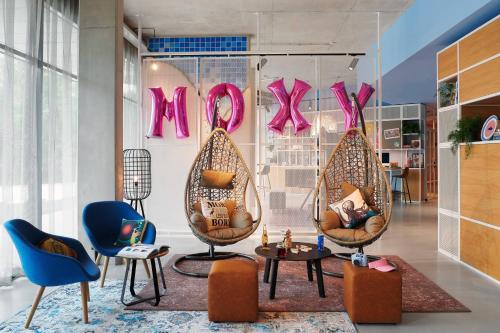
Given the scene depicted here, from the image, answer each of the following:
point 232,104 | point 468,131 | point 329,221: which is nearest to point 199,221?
point 329,221

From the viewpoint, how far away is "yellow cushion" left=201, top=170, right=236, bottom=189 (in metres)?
5.05

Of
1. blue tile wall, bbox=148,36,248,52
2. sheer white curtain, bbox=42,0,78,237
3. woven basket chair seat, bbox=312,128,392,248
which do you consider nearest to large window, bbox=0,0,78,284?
sheer white curtain, bbox=42,0,78,237

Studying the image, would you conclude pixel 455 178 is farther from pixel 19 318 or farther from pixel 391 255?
pixel 19 318

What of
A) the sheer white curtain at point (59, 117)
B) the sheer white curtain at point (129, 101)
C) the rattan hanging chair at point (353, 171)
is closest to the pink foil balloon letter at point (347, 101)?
the rattan hanging chair at point (353, 171)

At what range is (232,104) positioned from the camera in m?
6.27

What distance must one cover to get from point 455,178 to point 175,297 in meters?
3.74

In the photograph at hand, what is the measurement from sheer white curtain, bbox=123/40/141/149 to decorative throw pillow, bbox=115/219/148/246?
A: 3.36m

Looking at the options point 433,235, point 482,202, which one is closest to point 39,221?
point 482,202

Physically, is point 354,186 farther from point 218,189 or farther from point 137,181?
point 137,181

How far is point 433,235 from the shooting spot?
22.4ft

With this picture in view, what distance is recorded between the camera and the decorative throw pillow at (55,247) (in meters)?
3.26

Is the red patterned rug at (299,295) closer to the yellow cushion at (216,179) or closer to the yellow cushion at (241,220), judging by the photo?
the yellow cushion at (241,220)

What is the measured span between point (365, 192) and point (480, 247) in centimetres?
135

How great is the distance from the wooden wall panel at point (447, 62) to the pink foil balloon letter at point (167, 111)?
3.66 metres
